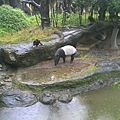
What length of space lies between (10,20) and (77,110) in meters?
10.3

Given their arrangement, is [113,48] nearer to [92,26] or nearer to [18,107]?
[92,26]

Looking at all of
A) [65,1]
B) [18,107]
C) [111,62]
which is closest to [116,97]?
[111,62]

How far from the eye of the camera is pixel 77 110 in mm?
9828

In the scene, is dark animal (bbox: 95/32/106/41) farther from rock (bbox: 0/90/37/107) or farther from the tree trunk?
rock (bbox: 0/90/37/107)

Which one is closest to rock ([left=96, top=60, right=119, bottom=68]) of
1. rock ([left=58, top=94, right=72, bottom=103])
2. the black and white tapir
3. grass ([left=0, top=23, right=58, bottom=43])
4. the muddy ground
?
the muddy ground

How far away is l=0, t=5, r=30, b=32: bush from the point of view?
692 inches

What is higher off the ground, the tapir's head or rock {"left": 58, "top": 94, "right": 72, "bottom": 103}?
the tapir's head

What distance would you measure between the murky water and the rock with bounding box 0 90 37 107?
250mm

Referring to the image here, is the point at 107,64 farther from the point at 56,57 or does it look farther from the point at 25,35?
the point at 25,35

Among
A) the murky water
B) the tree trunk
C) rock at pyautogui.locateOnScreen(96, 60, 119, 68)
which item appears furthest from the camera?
the tree trunk

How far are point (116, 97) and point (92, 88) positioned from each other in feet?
4.00

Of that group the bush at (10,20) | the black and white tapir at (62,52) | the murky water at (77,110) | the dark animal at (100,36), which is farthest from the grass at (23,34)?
the murky water at (77,110)

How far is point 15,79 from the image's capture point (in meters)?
11.9

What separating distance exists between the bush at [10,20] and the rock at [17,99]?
293 inches
